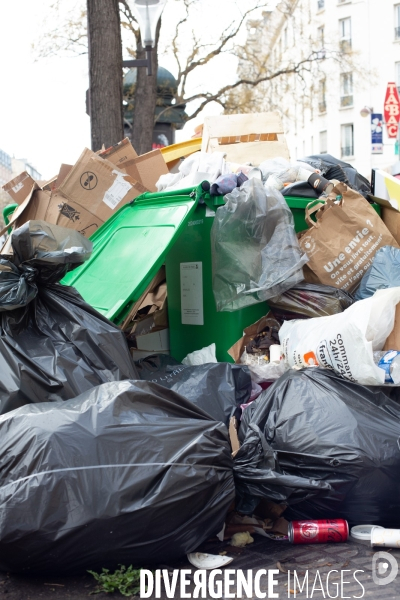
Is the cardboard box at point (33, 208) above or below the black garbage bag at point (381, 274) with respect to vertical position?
above

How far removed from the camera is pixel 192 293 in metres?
3.56

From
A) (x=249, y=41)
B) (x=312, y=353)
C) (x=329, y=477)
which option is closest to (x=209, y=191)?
(x=312, y=353)

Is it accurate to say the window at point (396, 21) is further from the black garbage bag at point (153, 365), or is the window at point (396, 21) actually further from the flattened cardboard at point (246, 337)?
the black garbage bag at point (153, 365)

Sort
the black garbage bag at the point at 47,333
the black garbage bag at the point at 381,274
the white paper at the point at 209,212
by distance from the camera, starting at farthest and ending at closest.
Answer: the white paper at the point at 209,212
the black garbage bag at the point at 381,274
the black garbage bag at the point at 47,333

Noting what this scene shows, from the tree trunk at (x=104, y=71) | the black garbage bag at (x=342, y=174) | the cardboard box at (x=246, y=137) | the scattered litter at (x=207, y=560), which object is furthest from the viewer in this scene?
the tree trunk at (x=104, y=71)

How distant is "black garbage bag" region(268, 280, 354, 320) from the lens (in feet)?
10.3

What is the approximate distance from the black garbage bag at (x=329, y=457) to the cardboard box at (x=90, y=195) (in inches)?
82.8

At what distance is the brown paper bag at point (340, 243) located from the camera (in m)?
3.26

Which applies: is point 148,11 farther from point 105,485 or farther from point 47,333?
point 105,485

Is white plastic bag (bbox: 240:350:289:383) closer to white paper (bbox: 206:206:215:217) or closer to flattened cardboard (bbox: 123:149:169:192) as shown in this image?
white paper (bbox: 206:206:215:217)

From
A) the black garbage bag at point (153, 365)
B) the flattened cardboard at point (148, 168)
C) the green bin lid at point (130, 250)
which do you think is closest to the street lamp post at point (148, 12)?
the flattened cardboard at point (148, 168)

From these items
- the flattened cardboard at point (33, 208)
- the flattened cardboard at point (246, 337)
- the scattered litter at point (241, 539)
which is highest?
the flattened cardboard at point (33, 208)

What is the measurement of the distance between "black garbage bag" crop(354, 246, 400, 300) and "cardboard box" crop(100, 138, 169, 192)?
180 cm

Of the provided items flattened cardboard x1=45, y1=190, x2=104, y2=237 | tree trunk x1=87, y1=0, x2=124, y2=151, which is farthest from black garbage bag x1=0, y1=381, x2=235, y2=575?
tree trunk x1=87, y1=0, x2=124, y2=151
